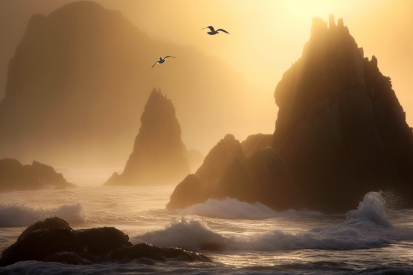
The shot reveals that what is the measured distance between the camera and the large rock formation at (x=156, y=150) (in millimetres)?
130875

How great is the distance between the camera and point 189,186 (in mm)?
51938

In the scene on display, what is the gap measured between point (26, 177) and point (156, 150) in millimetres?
47439

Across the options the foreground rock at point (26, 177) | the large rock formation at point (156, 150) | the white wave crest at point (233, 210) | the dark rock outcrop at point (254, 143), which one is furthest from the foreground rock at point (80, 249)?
the large rock formation at point (156, 150)

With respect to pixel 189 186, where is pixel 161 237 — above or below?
below

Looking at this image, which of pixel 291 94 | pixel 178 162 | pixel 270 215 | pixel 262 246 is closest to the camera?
pixel 262 246

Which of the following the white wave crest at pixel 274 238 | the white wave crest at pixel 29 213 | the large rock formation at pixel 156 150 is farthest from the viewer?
the large rock formation at pixel 156 150

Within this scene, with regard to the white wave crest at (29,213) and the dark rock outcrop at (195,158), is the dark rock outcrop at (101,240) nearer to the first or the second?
the white wave crest at (29,213)

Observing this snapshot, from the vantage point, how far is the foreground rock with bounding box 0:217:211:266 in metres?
18.6

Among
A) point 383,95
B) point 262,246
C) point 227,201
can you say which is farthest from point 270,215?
point 383,95

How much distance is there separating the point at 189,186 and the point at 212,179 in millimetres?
A: 5655

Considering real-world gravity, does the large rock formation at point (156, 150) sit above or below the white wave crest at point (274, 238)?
above

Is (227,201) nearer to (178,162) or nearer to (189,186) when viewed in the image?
(189,186)

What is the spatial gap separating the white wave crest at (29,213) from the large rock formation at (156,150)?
84625mm

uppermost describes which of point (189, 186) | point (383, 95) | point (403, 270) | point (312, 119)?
point (383, 95)
